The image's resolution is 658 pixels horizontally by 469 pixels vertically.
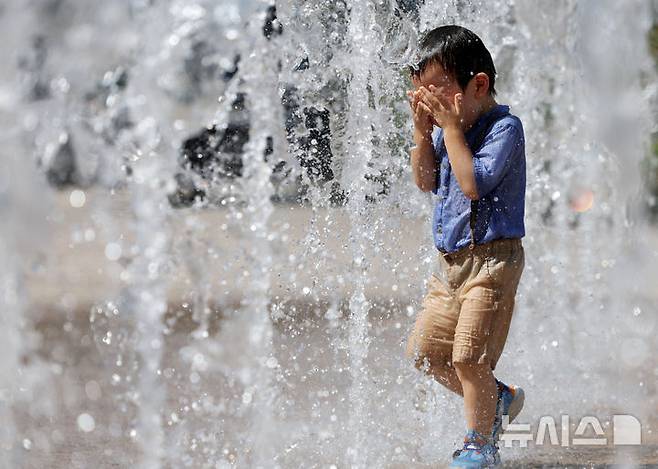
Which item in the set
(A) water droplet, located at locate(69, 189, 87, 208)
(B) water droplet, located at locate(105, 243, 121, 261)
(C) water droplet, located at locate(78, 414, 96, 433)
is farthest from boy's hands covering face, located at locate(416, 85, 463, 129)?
(A) water droplet, located at locate(69, 189, 87, 208)

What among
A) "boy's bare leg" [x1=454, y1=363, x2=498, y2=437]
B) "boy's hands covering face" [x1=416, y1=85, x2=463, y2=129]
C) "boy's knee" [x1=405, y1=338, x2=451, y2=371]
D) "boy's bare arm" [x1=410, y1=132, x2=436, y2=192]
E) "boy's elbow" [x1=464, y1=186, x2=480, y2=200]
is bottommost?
"boy's bare leg" [x1=454, y1=363, x2=498, y2=437]

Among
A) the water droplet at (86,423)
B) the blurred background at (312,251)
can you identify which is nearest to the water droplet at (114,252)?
the blurred background at (312,251)

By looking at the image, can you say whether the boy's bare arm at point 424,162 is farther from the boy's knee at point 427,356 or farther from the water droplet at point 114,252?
the water droplet at point 114,252

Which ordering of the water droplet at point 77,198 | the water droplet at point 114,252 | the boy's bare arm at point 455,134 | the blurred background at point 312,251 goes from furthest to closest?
the water droplet at point 77,198, the water droplet at point 114,252, the blurred background at point 312,251, the boy's bare arm at point 455,134

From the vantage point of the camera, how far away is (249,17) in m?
3.28

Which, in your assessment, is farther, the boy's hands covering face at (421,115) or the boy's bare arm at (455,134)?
the boy's hands covering face at (421,115)

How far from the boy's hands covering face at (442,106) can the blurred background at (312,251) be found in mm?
569

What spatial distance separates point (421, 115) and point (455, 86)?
0.45 ft

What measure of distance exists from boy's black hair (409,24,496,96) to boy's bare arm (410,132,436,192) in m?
0.21

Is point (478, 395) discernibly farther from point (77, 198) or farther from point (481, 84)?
point (77, 198)

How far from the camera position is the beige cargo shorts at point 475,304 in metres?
2.84

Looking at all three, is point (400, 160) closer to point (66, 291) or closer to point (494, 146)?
point (494, 146)

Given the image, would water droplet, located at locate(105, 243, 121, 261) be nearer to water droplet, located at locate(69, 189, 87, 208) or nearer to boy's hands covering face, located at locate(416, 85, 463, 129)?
water droplet, located at locate(69, 189, 87, 208)

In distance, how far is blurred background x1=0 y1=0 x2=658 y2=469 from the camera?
3262 mm
